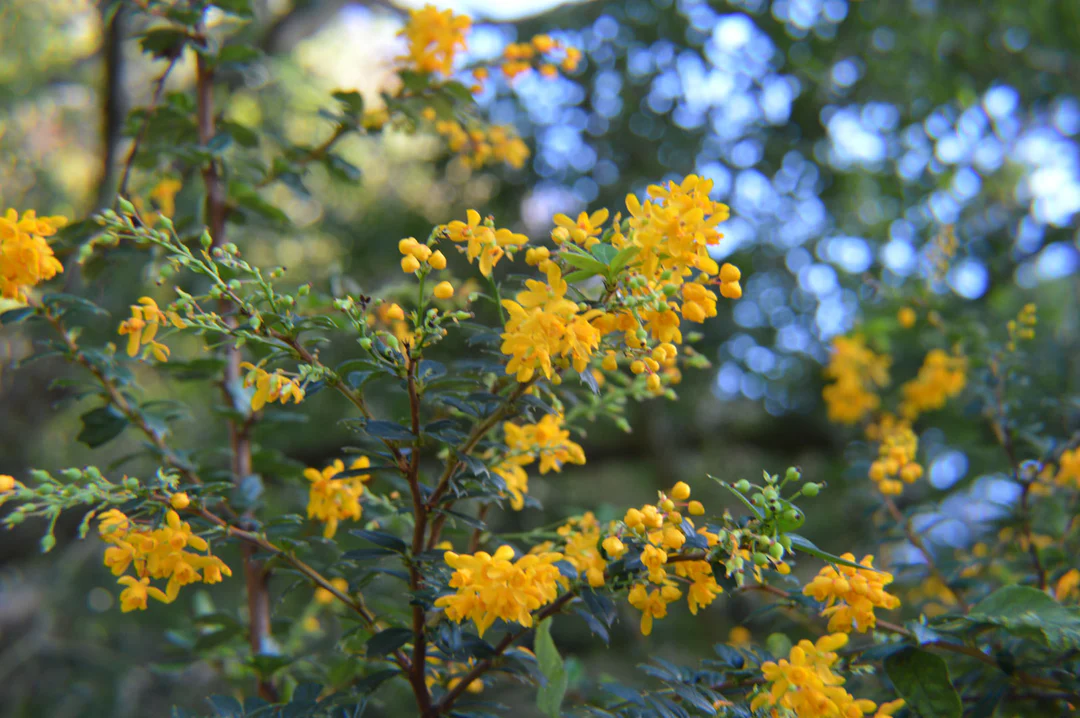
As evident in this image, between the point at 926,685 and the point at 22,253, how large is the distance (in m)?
1.32

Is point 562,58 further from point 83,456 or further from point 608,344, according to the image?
point 83,456

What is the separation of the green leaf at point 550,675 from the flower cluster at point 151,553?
40 centimetres

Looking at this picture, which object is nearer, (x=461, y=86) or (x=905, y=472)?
(x=905, y=472)

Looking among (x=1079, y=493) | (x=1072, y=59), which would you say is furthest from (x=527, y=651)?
(x=1072, y=59)

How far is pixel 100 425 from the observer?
129 centimetres

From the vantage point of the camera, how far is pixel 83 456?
161 inches

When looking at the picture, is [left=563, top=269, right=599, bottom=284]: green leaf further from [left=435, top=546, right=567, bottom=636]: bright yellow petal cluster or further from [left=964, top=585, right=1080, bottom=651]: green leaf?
[left=964, top=585, right=1080, bottom=651]: green leaf

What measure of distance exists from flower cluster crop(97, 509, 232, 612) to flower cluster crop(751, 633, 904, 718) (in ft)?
2.28

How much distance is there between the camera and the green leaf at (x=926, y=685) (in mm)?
928

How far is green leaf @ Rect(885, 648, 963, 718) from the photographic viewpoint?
36.5 inches

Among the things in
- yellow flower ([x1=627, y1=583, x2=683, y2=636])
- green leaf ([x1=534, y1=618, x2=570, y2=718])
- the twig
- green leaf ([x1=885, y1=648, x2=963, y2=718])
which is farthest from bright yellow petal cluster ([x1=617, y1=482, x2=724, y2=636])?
the twig

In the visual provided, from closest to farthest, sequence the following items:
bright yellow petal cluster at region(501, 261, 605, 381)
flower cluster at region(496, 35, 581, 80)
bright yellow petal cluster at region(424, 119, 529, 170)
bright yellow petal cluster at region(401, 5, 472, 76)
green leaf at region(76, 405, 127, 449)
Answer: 1. bright yellow petal cluster at region(501, 261, 605, 381)
2. green leaf at region(76, 405, 127, 449)
3. bright yellow petal cluster at region(401, 5, 472, 76)
4. flower cluster at region(496, 35, 581, 80)
5. bright yellow petal cluster at region(424, 119, 529, 170)

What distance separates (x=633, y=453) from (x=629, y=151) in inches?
61.0

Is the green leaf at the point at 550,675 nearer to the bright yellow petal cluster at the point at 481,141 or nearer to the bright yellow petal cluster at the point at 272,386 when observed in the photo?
the bright yellow petal cluster at the point at 272,386
